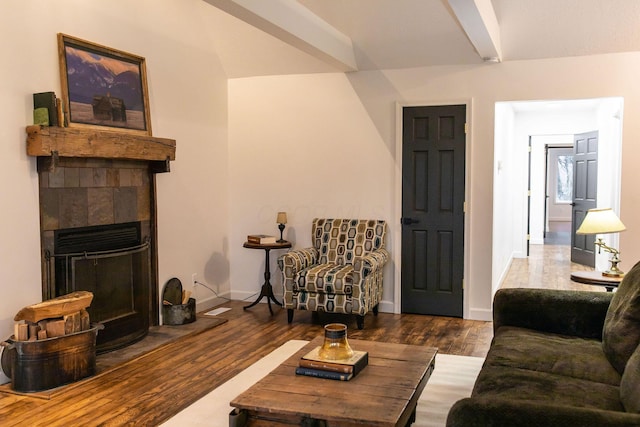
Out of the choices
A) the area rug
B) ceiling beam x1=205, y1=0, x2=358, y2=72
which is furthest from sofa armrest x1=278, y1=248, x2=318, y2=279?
ceiling beam x1=205, y1=0, x2=358, y2=72

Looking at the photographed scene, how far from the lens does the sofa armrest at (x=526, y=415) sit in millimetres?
1787

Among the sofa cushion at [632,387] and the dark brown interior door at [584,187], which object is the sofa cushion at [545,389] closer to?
the sofa cushion at [632,387]

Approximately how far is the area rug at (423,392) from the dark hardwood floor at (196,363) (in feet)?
0.35

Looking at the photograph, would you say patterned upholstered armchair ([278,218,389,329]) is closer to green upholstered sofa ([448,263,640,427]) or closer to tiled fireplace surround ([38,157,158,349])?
tiled fireplace surround ([38,157,158,349])

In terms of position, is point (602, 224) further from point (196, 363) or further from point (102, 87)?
point (102, 87)

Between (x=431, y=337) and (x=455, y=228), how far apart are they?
119cm

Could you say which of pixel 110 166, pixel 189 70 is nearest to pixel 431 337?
pixel 110 166

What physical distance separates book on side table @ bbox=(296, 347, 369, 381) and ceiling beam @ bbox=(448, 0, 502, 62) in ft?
7.35

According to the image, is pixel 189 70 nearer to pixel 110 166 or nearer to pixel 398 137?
pixel 110 166

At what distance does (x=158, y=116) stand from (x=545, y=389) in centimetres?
400

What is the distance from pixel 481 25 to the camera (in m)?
4.28

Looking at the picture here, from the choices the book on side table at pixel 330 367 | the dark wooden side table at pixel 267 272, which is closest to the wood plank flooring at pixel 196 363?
the dark wooden side table at pixel 267 272

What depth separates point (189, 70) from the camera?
578 centimetres

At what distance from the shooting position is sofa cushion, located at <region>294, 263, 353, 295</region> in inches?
211
